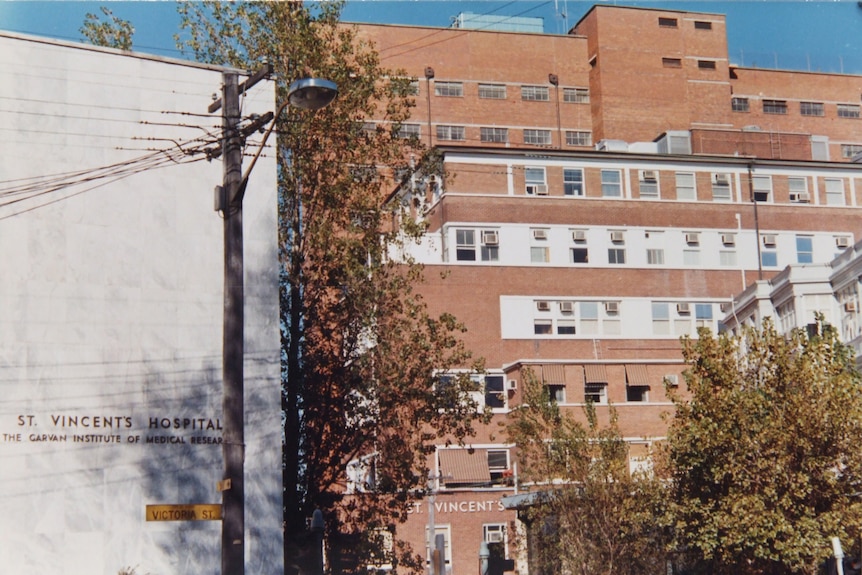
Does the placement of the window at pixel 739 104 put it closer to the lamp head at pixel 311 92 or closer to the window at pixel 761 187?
the window at pixel 761 187

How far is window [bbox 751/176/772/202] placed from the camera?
6850 cm

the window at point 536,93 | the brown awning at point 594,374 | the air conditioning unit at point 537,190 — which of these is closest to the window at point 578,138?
the window at point 536,93

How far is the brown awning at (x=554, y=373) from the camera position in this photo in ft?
188

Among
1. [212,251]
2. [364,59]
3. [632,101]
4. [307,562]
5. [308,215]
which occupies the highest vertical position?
[632,101]

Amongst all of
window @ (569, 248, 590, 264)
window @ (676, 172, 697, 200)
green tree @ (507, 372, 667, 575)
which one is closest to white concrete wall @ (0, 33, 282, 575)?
green tree @ (507, 372, 667, 575)

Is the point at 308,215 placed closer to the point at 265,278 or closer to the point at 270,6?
the point at 270,6

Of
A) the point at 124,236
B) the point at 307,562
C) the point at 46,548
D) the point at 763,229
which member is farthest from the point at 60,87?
the point at 763,229

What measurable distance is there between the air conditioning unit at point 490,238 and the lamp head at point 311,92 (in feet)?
158

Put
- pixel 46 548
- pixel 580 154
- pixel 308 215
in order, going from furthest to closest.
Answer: pixel 580 154, pixel 308 215, pixel 46 548

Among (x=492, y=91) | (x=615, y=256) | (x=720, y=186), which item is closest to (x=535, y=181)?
(x=615, y=256)

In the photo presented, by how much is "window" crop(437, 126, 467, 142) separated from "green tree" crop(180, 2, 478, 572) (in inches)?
1659

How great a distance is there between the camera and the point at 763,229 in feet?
223

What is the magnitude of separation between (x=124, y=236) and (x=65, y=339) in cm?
258

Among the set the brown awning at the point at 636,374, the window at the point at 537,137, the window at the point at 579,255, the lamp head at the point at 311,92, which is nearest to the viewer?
the lamp head at the point at 311,92
